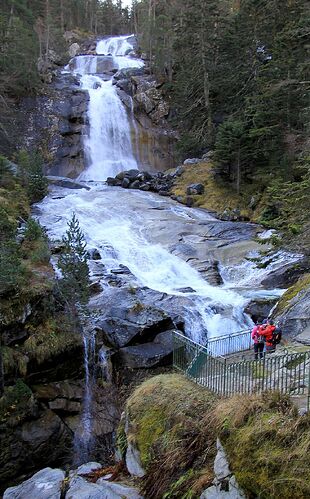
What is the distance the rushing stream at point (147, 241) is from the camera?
18.5 m

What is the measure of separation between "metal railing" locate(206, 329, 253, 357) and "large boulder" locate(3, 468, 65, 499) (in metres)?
6.58

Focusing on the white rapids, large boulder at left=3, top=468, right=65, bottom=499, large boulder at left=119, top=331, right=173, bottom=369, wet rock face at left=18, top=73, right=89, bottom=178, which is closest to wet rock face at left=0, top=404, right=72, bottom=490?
large boulder at left=119, top=331, right=173, bottom=369

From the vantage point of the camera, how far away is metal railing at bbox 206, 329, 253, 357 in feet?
49.8

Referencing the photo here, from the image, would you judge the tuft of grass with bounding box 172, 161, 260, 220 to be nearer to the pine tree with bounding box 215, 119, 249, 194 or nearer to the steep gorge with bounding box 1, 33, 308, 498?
the pine tree with bounding box 215, 119, 249, 194

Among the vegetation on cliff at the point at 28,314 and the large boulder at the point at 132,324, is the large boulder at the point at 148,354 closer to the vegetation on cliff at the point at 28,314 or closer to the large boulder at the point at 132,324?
the large boulder at the point at 132,324

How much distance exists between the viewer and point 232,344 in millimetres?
15656

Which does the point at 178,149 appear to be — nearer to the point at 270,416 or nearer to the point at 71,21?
the point at 270,416

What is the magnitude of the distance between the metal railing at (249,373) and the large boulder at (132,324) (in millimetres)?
6513

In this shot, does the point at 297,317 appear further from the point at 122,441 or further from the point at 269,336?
the point at 122,441

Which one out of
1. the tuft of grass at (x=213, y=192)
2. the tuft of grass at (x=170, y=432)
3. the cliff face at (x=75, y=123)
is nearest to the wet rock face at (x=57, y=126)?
the cliff face at (x=75, y=123)

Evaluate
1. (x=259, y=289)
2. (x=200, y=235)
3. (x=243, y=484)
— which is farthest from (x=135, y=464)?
(x=200, y=235)

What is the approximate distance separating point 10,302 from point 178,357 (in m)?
7.72

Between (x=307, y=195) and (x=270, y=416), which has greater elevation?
(x=307, y=195)

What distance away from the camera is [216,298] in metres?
19.8
